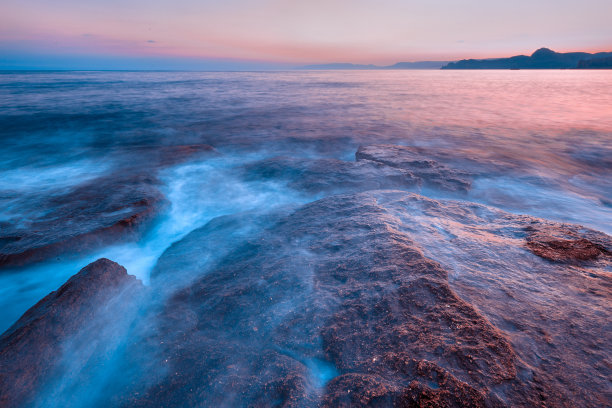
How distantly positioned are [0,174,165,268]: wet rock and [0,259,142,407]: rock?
1123 mm

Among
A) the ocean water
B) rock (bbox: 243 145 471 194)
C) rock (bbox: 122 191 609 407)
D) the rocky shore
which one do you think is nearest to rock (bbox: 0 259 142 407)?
the rocky shore

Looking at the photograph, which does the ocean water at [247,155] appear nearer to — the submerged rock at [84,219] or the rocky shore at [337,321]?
the submerged rock at [84,219]

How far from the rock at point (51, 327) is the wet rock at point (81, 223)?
1.12 metres

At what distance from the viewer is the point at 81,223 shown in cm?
374

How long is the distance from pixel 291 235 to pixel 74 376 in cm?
219

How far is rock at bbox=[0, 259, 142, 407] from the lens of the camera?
72.2 inches

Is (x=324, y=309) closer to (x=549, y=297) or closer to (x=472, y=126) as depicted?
(x=549, y=297)

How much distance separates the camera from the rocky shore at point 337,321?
1692 mm

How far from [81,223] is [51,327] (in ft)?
6.64

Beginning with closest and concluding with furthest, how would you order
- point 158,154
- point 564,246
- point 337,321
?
point 337,321
point 564,246
point 158,154

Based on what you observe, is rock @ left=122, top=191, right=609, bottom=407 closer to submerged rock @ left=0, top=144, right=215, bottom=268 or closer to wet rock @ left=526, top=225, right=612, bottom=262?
wet rock @ left=526, top=225, right=612, bottom=262

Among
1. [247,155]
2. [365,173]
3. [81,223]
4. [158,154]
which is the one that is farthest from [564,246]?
[158,154]

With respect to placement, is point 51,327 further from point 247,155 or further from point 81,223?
point 247,155

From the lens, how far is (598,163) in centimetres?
662
